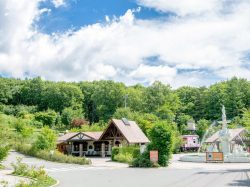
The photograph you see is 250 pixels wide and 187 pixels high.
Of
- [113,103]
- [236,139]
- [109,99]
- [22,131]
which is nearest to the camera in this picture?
[22,131]

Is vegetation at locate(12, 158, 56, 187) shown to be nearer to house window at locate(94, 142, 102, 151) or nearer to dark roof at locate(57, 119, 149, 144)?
dark roof at locate(57, 119, 149, 144)

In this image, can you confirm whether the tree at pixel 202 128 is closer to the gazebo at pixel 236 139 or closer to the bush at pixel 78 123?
the gazebo at pixel 236 139

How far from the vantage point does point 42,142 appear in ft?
153

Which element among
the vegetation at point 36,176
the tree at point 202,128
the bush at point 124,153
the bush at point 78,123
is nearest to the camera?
the vegetation at point 36,176

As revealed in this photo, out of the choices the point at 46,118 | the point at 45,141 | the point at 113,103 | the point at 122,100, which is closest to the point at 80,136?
the point at 45,141

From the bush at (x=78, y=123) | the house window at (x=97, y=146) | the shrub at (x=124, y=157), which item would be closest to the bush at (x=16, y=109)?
the bush at (x=78, y=123)

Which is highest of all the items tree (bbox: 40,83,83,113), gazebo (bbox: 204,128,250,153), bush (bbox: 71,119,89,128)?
tree (bbox: 40,83,83,113)

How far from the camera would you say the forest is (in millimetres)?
86688

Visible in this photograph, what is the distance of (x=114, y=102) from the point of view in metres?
96.1

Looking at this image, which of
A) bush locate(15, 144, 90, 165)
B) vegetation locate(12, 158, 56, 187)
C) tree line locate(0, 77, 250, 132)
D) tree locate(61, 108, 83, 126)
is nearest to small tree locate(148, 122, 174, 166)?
bush locate(15, 144, 90, 165)

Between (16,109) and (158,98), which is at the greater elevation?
(158,98)

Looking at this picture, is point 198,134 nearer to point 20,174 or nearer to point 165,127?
point 165,127

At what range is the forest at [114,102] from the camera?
86.7 m

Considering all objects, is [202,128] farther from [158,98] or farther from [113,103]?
[113,103]
